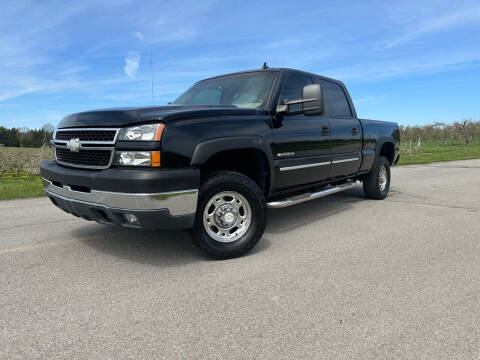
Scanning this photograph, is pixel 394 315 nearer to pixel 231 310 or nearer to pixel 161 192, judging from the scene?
pixel 231 310

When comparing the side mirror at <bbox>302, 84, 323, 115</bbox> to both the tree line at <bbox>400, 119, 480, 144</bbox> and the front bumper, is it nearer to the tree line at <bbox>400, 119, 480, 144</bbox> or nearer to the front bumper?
the front bumper

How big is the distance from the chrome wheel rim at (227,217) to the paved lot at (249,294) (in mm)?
278

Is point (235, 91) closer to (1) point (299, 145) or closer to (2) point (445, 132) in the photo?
(1) point (299, 145)

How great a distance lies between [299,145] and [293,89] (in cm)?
74

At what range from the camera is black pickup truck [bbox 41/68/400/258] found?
3066mm

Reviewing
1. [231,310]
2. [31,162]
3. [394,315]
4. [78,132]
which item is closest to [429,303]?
[394,315]

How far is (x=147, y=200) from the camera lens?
9.86 feet

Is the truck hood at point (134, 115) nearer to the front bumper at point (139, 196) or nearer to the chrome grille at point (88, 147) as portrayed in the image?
the chrome grille at point (88, 147)

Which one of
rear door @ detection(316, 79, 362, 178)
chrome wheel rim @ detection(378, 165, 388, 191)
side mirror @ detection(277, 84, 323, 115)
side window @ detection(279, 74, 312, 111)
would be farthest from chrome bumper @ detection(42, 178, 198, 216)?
chrome wheel rim @ detection(378, 165, 388, 191)

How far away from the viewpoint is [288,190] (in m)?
4.58

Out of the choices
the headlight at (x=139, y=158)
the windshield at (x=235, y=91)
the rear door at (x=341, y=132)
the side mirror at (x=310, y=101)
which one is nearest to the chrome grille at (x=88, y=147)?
the headlight at (x=139, y=158)

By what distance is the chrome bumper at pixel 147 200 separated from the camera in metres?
3.01

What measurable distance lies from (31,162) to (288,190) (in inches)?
506

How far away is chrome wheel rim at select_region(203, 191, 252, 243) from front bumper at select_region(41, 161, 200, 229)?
0.34 m
